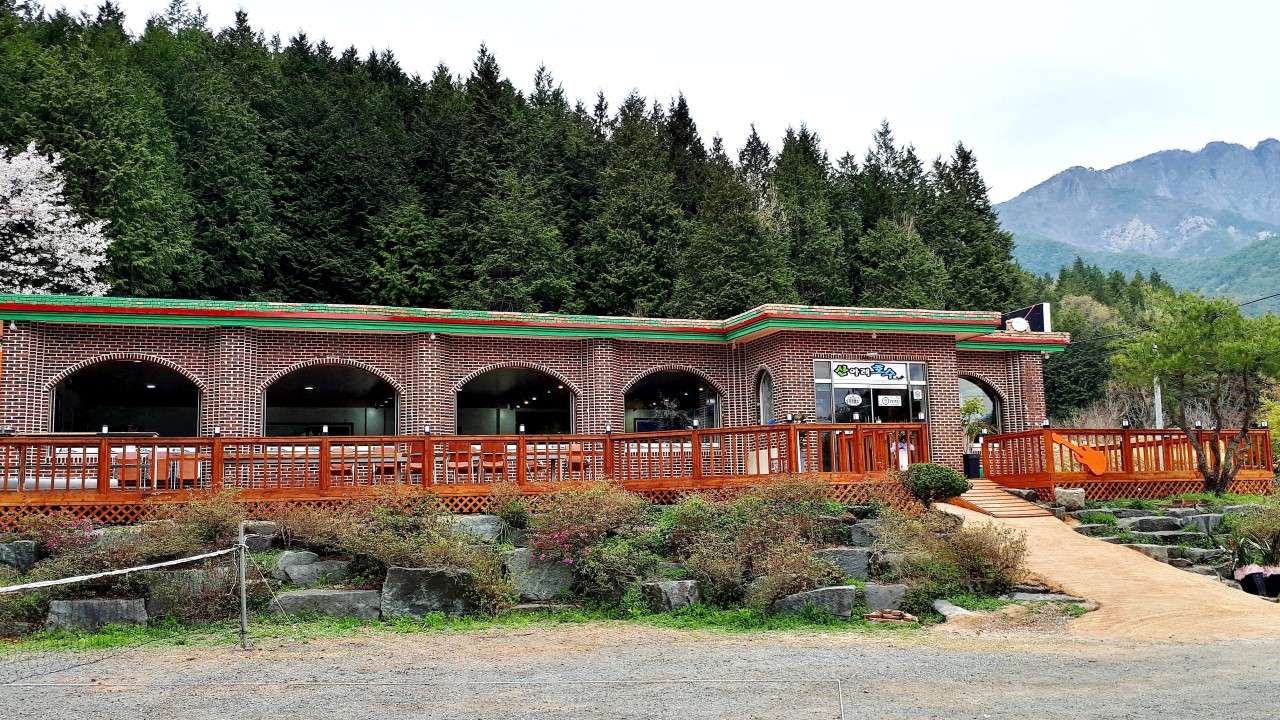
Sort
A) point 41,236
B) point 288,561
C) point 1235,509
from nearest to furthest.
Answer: point 288,561 < point 1235,509 < point 41,236

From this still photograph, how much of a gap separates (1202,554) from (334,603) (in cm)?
1238

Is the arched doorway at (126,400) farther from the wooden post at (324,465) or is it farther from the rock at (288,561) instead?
the rock at (288,561)

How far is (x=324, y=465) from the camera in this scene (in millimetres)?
14555

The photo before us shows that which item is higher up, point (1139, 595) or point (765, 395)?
point (765, 395)

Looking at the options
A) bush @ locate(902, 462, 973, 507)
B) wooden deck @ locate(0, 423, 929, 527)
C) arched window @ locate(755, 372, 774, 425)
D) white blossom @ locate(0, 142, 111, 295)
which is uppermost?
white blossom @ locate(0, 142, 111, 295)

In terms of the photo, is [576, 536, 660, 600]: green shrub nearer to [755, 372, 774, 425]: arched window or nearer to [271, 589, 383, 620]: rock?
[271, 589, 383, 620]: rock

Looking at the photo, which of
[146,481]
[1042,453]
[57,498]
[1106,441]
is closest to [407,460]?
[146,481]

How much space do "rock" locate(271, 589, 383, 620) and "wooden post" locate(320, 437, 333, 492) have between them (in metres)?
2.97

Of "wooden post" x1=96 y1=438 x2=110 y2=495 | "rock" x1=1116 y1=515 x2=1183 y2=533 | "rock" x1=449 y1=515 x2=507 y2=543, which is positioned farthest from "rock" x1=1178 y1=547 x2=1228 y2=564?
"wooden post" x1=96 y1=438 x2=110 y2=495

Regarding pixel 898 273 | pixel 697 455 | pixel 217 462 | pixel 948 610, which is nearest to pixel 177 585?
pixel 217 462

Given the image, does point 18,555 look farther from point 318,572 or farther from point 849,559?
point 849,559

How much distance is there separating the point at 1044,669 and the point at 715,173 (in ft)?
128

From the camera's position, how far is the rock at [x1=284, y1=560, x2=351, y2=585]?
12.3 metres

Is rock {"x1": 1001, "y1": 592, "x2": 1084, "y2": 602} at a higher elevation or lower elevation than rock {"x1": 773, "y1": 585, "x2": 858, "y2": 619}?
lower
